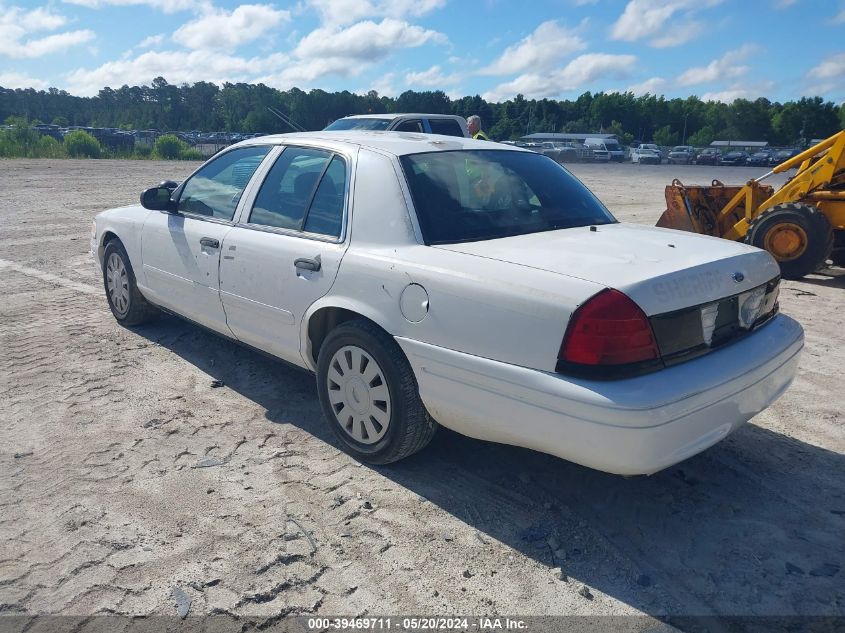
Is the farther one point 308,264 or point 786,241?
point 786,241

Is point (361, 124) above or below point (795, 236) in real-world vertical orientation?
above

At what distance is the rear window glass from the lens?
41.1 ft

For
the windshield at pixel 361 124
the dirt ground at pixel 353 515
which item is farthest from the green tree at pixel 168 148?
the dirt ground at pixel 353 515

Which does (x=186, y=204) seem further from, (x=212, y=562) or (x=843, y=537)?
(x=843, y=537)

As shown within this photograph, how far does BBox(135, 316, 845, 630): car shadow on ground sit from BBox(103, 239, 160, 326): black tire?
2.18 metres

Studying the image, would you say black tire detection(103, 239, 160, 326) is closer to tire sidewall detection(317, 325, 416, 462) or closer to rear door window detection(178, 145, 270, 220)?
rear door window detection(178, 145, 270, 220)

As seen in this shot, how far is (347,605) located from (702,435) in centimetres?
157

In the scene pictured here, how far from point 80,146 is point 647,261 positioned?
133 ft

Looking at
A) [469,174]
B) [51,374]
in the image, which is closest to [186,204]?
[51,374]

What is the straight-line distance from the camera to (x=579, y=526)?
3051 mm

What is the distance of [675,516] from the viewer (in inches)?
124

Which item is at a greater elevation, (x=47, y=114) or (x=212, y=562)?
(x=47, y=114)

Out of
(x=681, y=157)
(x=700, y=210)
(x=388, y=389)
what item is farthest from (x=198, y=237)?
(x=681, y=157)

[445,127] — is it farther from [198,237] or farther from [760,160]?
[760,160]
